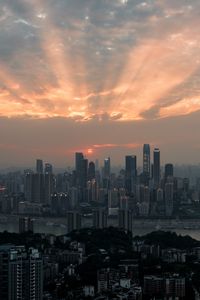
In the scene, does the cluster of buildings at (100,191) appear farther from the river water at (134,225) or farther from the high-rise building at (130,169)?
the river water at (134,225)

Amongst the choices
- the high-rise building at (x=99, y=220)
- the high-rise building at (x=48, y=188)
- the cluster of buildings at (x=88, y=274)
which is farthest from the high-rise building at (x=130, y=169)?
the cluster of buildings at (x=88, y=274)

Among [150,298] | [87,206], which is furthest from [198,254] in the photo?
[87,206]

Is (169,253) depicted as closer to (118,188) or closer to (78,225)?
(78,225)

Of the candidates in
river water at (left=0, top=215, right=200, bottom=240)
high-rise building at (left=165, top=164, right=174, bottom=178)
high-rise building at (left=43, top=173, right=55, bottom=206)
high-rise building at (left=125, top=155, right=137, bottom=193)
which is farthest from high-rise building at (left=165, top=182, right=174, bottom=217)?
high-rise building at (left=43, top=173, right=55, bottom=206)

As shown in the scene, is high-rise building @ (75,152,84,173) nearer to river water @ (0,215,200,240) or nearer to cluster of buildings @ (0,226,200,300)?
river water @ (0,215,200,240)

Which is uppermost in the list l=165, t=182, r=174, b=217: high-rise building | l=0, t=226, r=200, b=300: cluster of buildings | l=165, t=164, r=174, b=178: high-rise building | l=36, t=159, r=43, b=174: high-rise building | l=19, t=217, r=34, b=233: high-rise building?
l=36, t=159, r=43, b=174: high-rise building

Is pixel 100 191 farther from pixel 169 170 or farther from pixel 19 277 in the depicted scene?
pixel 19 277

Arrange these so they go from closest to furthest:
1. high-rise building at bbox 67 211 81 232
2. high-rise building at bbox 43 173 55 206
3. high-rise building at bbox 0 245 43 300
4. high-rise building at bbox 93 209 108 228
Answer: high-rise building at bbox 0 245 43 300 < high-rise building at bbox 67 211 81 232 < high-rise building at bbox 93 209 108 228 < high-rise building at bbox 43 173 55 206

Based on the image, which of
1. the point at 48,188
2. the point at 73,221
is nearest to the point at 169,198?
Answer: the point at 48,188
